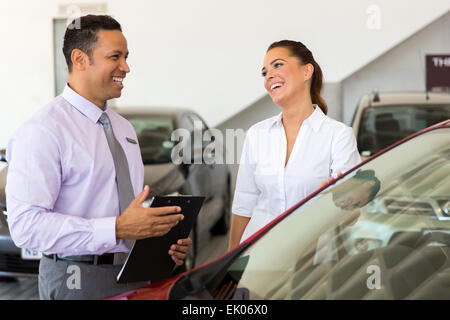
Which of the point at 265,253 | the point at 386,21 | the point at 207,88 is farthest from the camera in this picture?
the point at 207,88

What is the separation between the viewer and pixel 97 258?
188 centimetres

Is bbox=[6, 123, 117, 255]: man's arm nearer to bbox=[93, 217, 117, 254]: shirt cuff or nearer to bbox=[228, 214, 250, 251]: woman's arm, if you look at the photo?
bbox=[93, 217, 117, 254]: shirt cuff

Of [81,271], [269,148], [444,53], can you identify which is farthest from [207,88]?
[81,271]

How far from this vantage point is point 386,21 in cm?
655

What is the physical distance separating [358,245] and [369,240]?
0.04 m

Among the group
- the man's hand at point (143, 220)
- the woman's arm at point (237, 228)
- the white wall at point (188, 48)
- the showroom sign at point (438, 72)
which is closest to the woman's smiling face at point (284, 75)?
the woman's arm at point (237, 228)

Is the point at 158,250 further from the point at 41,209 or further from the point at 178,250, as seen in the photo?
the point at 41,209

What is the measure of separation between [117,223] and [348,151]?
2.91 ft

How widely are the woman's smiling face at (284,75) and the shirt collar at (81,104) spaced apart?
0.69m

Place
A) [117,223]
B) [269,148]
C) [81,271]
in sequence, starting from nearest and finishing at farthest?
[117,223] → [81,271] → [269,148]

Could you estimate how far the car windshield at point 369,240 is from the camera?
1.49 metres

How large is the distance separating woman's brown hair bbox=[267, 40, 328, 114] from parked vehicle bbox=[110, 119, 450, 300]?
26.1 inches

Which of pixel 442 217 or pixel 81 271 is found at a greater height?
pixel 442 217

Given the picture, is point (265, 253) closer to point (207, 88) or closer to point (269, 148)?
point (269, 148)
